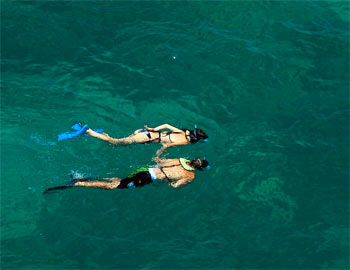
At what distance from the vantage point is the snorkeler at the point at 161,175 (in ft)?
35.8

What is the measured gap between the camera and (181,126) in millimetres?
13562

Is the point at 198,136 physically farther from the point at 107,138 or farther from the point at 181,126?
the point at 107,138

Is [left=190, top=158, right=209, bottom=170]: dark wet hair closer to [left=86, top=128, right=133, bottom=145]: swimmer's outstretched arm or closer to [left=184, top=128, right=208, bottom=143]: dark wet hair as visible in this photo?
[left=184, top=128, right=208, bottom=143]: dark wet hair

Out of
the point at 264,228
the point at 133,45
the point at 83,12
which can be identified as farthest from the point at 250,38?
the point at 264,228

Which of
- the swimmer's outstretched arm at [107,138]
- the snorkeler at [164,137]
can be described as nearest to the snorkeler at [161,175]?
the snorkeler at [164,137]

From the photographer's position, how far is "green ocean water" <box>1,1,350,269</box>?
1124cm

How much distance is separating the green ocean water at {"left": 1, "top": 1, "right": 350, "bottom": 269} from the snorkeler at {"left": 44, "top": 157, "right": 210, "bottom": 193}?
66 centimetres

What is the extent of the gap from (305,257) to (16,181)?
335 inches

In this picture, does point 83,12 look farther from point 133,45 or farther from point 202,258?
point 202,258

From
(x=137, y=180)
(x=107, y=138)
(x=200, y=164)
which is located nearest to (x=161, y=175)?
(x=137, y=180)

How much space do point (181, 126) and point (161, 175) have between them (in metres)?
2.90

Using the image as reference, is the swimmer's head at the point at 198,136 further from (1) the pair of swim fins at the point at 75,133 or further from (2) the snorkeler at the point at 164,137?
(1) the pair of swim fins at the point at 75,133

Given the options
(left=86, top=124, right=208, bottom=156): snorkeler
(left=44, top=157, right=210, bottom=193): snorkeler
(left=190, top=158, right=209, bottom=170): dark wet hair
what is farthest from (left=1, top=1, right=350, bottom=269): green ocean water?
(left=190, top=158, right=209, bottom=170): dark wet hair

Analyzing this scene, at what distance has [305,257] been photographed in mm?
11688
